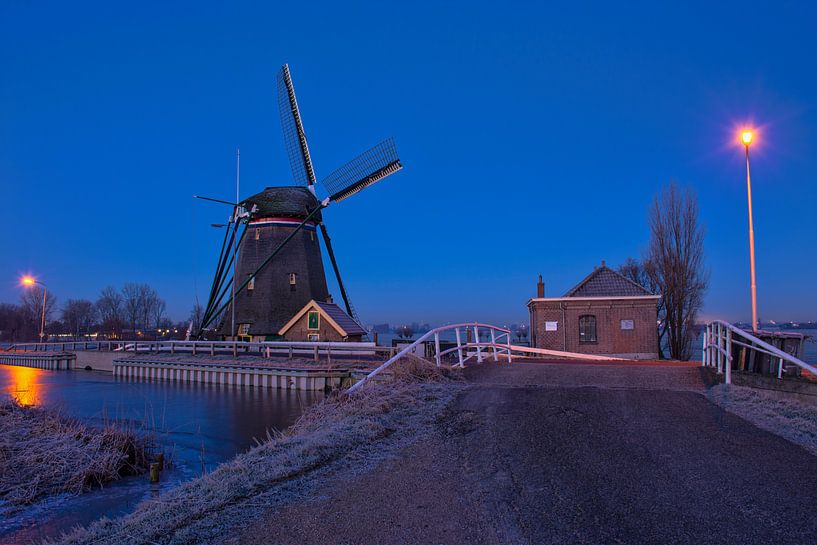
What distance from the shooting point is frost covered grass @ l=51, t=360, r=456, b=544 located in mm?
4117

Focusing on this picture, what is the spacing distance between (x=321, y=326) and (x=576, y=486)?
2590 centimetres

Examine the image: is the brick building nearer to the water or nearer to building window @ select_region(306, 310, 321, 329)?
building window @ select_region(306, 310, 321, 329)

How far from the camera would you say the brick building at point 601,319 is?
25359 mm

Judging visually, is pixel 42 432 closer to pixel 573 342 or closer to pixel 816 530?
pixel 816 530

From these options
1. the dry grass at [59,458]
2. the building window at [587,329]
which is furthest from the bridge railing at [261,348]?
the dry grass at [59,458]

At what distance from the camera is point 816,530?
11.4 feet

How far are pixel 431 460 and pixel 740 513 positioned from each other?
269 cm

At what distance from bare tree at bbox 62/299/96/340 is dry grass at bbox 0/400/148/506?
114m

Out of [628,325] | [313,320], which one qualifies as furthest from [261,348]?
[628,325]

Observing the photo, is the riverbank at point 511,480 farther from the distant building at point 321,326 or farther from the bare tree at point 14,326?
the bare tree at point 14,326

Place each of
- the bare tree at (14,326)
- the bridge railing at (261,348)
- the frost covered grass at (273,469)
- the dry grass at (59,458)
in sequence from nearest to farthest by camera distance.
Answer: the frost covered grass at (273,469), the dry grass at (59,458), the bridge railing at (261,348), the bare tree at (14,326)

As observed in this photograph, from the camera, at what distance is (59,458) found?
9.12 meters

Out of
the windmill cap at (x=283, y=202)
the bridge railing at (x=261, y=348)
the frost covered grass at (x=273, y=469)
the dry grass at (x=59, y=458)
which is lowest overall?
the dry grass at (x=59, y=458)

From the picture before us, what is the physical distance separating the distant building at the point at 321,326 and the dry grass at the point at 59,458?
18016 mm
